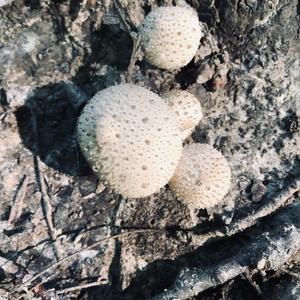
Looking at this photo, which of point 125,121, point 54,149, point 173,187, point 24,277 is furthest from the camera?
point 54,149

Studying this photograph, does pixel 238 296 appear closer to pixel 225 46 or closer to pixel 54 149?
pixel 54 149

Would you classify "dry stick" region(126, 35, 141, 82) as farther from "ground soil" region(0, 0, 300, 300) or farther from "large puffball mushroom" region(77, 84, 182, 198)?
"large puffball mushroom" region(77, 84, 182, 198)

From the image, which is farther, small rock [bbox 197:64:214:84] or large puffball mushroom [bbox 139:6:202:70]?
small rock [bbox 197:64:214:84]

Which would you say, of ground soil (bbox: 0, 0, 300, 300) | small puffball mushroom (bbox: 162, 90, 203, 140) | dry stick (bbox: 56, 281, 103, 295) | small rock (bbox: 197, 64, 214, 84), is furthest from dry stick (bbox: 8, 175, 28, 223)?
small rock (bbox: 197, 64, 214, 84)

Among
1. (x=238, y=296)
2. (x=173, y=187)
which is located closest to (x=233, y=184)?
(x=173, y=187)

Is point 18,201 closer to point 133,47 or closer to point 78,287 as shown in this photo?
point 78,287

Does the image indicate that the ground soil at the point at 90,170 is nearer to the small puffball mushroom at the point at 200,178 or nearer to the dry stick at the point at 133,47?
the dry stick at the point at 133,47
